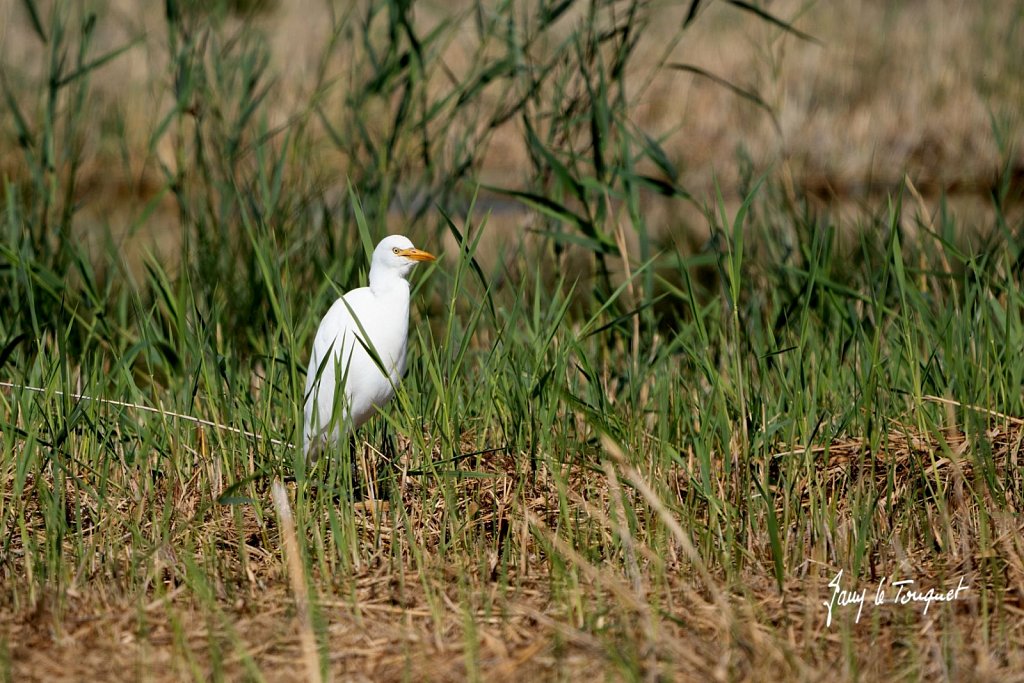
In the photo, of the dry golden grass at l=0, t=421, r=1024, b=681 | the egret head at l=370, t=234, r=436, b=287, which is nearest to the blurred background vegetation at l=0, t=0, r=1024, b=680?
the dry golden grass at l=0, t=421, r=1024, b=681

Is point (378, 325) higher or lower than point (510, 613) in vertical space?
higher

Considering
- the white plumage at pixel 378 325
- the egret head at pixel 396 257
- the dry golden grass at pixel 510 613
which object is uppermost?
the egret head at pixel 396 257

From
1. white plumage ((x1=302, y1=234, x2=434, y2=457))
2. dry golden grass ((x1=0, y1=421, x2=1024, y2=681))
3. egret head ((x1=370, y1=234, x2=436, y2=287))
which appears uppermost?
egret head ((x1=370, y1=234, x2=436, y2=287))

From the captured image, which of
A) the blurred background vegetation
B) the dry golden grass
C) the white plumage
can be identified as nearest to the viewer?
the dry golden grass

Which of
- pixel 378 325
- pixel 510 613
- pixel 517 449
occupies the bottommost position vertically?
pixel 510 613

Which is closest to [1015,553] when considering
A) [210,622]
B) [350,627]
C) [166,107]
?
[350,627]

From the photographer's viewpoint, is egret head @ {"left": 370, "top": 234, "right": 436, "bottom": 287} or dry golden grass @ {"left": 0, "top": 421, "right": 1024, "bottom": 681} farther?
egret head @ {"left": 370, "top": 234, "right": 436, "bottom": 287}

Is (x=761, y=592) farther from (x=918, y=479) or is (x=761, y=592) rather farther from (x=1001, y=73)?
(x=1001, y=73)

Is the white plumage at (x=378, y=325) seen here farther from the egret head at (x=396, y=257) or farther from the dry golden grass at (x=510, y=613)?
the dry golden grass at (x=510, y=613)

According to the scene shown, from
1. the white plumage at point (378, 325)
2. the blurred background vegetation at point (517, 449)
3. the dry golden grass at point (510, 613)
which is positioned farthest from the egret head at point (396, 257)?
the dry golden grass at point (510, 613)

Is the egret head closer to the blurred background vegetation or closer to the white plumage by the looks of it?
the white plumage

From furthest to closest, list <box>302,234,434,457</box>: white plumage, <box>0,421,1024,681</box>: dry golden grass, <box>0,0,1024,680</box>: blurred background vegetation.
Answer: <box>302,234,434,457</box>: white plumage → <box>0,0,1024,680</box>: blurred background vegetation → <box>0,421,1024,681</box>: dry golden grass

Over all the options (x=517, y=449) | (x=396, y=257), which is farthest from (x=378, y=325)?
(x=517, y=449)

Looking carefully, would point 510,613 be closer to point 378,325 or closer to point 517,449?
point 517,449
